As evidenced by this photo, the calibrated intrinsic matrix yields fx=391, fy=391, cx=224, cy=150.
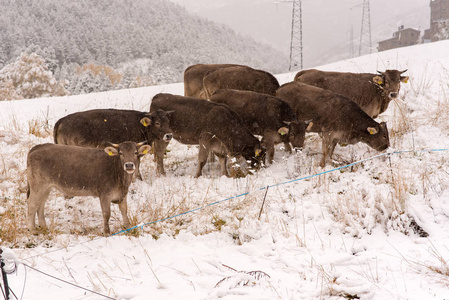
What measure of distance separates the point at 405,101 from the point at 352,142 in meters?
3.98

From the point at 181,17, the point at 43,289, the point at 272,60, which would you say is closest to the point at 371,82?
the point at 43,289

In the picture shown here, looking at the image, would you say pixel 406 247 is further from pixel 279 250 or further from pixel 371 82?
pixel 371 82

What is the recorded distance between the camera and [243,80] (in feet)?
40.1

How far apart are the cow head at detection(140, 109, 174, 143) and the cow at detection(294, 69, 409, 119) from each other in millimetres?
4625

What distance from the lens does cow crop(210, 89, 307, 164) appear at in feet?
30.3

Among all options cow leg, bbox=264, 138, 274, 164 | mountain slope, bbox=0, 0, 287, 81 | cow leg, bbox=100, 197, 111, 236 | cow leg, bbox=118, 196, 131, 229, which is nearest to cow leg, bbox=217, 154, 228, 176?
cow leg, bbox=264, 138, 274, 164

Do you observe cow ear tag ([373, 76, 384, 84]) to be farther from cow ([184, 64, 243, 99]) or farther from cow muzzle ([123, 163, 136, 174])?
cow muzzle ([123, 163, 136, 174])

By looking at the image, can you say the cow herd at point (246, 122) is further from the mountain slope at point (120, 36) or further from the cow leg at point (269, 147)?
the mountain slope at point (120, 36)

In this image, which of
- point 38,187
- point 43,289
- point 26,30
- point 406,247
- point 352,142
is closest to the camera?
point 43,289

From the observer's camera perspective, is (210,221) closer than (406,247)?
No

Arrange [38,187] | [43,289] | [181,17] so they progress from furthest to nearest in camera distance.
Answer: [181,17] → [38,187] → [43,289]

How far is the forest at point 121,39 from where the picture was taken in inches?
3222

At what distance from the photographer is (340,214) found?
6.16m

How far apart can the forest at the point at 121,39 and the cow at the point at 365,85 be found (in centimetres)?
6065
